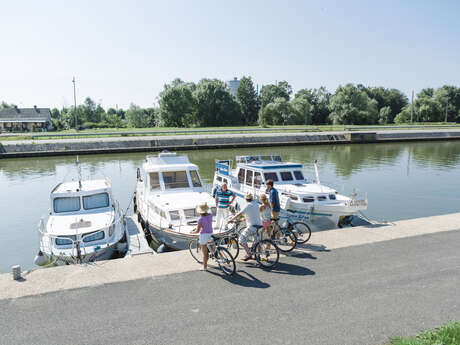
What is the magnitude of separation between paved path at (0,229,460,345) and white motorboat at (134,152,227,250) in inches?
182

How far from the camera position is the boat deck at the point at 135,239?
13.0 m

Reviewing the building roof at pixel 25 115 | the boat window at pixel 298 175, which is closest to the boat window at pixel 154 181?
the boat window at pixel 298 175

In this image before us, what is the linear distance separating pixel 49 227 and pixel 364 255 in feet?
36.5

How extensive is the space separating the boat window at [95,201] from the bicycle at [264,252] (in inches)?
334

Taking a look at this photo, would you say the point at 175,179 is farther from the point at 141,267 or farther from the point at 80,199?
the point at 141,267

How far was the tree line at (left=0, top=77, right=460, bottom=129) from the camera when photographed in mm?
84812

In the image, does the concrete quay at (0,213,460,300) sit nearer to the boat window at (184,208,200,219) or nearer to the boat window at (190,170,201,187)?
the boat window at (184,208,200,219)

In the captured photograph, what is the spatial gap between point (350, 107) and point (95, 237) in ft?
287

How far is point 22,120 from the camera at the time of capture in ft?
301

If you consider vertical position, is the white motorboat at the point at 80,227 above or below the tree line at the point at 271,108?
below

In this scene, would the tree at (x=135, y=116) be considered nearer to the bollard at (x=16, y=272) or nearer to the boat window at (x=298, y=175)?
the boat window at (x=298, y=175)

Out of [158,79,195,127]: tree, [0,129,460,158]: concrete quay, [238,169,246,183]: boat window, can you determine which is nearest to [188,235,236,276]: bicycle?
[238,169,246,183]: boat window

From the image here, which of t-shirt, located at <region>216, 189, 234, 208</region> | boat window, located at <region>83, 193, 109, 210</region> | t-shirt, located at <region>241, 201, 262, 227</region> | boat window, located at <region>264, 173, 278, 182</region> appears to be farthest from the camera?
boat window, located at <region>264, 173, 278, 182</region>

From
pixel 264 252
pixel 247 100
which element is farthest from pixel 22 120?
pixel 264 252
